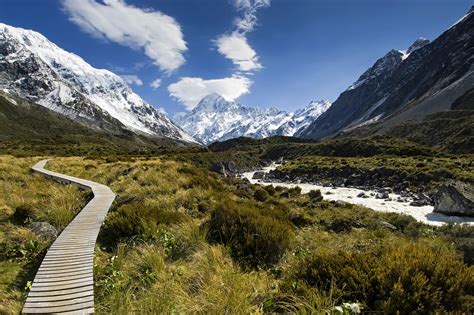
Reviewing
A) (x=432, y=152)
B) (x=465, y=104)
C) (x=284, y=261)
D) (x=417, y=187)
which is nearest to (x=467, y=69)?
(x=465, y=104)

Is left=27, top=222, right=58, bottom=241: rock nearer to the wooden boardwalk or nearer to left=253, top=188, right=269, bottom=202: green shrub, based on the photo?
the wooden boardwalk

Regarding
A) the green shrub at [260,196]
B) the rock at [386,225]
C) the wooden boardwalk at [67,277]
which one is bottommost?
the rock at [386,225]

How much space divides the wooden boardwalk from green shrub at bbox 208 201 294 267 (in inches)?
127

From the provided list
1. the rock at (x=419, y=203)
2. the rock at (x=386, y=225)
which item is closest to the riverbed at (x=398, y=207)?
the rock at (x=419, y=203)

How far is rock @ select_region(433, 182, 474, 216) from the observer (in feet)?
70.6

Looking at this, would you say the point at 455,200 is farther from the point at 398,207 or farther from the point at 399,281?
the point at 399,281

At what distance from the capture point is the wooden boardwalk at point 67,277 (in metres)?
5.04

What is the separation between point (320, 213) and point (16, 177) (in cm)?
1838

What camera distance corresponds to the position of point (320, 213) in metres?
18.1

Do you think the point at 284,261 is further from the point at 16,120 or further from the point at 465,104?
the point at 16,120

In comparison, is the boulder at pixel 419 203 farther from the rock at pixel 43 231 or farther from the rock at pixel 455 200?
the rock at pixel 43 231

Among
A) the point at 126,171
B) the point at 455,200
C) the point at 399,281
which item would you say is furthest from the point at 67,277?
the point at 455,200

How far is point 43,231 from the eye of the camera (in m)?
9.08

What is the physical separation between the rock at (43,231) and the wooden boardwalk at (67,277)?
17.9 inches
